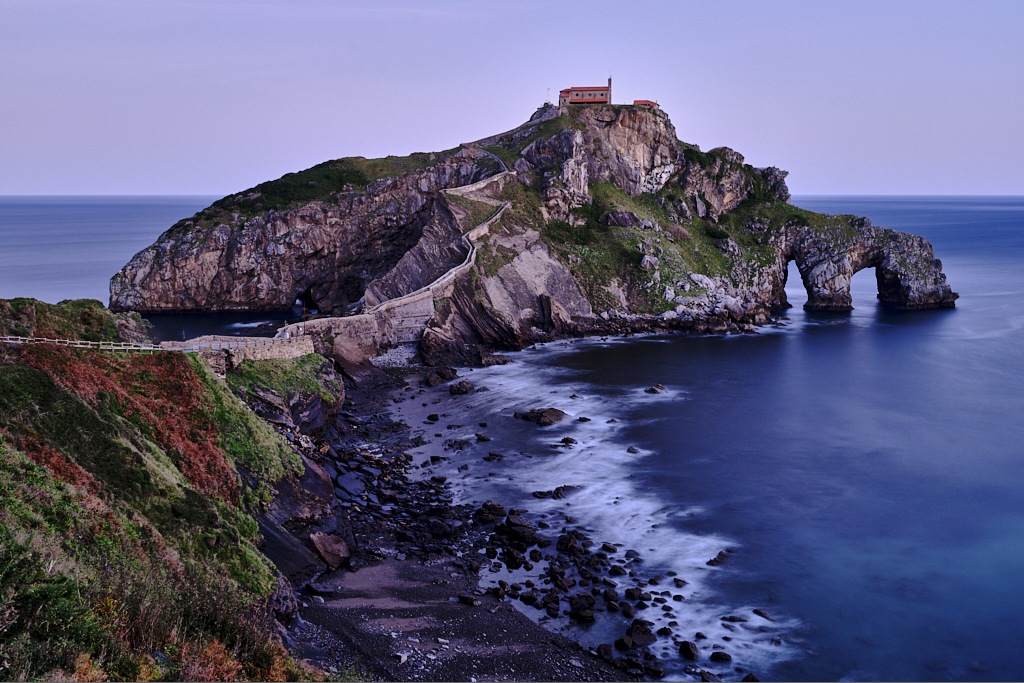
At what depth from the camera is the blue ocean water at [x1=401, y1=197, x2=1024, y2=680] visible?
89.9ft

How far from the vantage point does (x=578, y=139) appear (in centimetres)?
9950

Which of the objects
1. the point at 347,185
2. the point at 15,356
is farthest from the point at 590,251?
the point at 15,356

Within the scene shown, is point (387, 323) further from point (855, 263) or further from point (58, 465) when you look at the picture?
point (855, 263)

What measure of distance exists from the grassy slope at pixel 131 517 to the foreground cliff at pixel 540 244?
3807 cm

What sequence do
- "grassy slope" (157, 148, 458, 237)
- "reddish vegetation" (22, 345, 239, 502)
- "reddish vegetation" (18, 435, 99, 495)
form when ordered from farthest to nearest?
"grassy slope" (157, 148, 458, 237) < "reddish vegetation" (22, 345, 239, 502) < "reddish vegetation" (18, 435, 99, 495)

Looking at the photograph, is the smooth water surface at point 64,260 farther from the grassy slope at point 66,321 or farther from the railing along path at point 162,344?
the grassy slope at point 66,321

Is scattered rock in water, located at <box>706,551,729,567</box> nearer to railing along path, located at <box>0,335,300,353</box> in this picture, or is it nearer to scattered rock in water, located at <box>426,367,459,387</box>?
railing along path, located at <box>0,335,300,353</box>

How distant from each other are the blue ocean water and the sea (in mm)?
127

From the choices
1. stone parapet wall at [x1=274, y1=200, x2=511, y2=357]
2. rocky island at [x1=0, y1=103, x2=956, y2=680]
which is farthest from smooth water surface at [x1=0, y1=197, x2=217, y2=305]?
stone parapet wall at [x1=274, y1=200, x2=511, y2=357]

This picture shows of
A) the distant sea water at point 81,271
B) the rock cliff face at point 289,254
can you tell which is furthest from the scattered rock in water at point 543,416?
the rock cliff face at point 289,254

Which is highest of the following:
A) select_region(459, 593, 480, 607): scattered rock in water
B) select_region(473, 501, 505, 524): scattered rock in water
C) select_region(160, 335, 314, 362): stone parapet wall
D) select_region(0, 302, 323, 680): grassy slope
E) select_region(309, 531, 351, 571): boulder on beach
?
select_region(160, 335, 314, 362): stone parapet wall

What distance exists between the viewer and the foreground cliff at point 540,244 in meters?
81.0

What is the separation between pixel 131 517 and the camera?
21719 mm

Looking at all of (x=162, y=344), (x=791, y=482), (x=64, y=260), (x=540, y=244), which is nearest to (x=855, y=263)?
(x=540, y=244)
